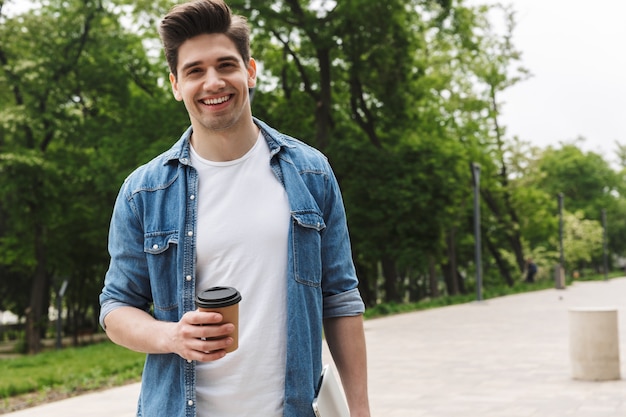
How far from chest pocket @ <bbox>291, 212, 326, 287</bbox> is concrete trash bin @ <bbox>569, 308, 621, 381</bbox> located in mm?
8598

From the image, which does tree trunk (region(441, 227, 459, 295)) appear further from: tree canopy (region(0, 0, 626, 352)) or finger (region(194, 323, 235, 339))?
finger (region(194, 323, 235, 339))

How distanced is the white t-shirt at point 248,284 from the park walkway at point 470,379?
6315 mm

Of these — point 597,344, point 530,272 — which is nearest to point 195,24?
point 597,344

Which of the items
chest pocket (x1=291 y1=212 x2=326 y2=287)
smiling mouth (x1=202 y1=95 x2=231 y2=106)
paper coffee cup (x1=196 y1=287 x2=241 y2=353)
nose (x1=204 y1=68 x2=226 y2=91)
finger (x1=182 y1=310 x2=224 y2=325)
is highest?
nose (x1=204 y1=68 x2=226 y2=91)

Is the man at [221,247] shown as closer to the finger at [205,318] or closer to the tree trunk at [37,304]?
the finger at [205,318]

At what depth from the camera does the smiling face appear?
2.28 meters

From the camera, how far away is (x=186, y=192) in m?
2.31

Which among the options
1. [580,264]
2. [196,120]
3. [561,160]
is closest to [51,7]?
[196,120]

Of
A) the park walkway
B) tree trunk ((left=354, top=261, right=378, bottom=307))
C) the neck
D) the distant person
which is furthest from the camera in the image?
the distant person

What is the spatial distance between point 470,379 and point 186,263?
8.84 metres

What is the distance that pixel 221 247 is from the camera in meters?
2.24

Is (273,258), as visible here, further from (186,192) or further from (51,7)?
(51,7)

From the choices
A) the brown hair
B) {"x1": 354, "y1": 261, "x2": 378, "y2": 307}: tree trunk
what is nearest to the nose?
the brown hair

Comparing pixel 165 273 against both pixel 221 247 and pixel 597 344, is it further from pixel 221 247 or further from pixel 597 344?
pixel 597 344
